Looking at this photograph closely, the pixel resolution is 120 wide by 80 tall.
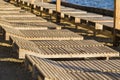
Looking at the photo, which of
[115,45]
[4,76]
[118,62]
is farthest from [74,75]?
[115,45]

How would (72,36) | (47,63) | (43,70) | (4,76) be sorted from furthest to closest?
(72,36), (4,76), (47,63), (43,70)

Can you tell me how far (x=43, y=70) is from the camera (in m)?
A: 5.76

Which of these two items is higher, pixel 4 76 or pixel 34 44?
pixel 34 44

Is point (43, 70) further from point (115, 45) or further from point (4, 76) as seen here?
point (115, 45)

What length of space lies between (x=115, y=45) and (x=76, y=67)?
195 inches

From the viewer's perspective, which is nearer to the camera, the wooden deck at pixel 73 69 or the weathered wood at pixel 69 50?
the wooden deck at pixel 73 69

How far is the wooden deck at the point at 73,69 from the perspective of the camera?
568cm

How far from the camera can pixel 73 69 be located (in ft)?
20.5

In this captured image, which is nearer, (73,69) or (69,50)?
(73,69)

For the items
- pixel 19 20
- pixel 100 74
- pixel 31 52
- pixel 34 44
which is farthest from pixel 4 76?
pixel 19 20

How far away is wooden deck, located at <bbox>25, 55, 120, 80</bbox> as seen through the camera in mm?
5676

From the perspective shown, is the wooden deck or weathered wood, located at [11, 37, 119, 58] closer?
the wooden deck

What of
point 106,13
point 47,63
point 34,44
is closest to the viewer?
point 47,63

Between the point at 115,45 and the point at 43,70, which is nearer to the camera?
the point at 43,70
